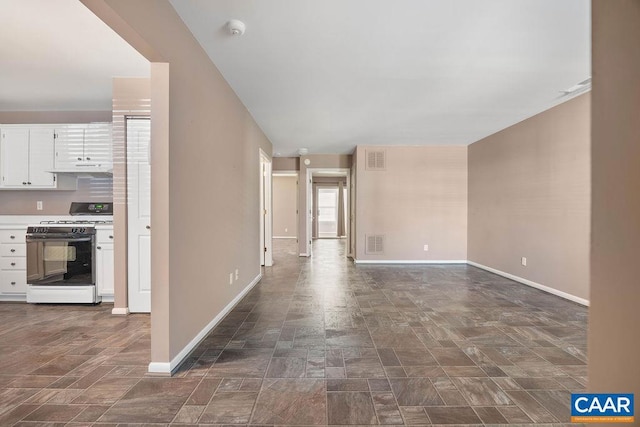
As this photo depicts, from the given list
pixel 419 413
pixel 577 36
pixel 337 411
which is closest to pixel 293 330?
pixel 337 411

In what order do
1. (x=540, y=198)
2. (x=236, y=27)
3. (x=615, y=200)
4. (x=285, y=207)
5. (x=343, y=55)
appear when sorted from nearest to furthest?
(x=615, y=200) → (x=236, y=27) → (x=343, y=55) → (x=540, y=198) → (x=285, y=207)

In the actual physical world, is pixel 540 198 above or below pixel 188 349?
above

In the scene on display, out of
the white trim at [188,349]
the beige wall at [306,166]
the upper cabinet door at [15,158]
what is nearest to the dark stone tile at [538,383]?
the white trim at [188,349]

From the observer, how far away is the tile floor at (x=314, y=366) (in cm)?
150

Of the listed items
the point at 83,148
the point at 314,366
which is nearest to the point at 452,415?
the point at 314,366

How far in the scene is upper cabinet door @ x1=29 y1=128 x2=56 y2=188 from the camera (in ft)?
11.3

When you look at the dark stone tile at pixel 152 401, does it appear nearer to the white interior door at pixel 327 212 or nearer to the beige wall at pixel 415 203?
the beige wall at pixel 415 203

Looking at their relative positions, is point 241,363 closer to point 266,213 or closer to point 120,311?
point 120,311

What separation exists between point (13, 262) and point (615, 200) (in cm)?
523

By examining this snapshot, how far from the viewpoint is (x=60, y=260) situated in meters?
3.17

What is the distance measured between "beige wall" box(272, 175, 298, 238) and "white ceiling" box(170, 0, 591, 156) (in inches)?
255

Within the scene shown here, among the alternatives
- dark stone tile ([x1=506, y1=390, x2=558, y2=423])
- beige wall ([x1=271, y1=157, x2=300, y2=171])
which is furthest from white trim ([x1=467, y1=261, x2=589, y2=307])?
beige wall ([x1=271, y1=157, x2=300, y2=171])

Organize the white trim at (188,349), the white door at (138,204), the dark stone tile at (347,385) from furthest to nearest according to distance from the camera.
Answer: the white door at (138,204), the white trim at (188,349), the dark stone tile at (347,385)

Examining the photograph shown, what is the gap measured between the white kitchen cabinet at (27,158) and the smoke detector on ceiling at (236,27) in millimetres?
3019
